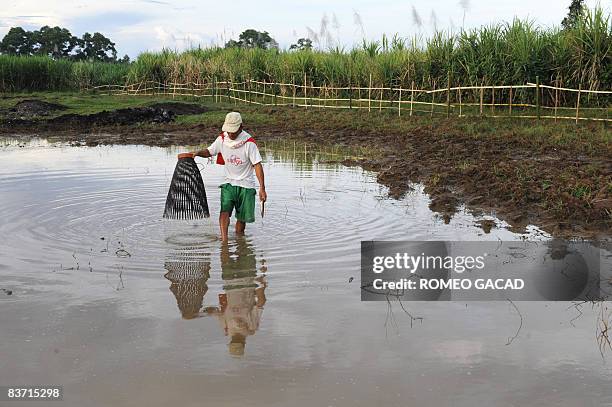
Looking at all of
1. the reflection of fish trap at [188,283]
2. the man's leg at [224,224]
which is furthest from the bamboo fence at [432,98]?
the reflection of fish trap at [188,283]

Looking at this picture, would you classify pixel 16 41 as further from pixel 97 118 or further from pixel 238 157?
pixel 238 157

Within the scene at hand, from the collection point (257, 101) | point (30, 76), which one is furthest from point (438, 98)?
point (30, 76)

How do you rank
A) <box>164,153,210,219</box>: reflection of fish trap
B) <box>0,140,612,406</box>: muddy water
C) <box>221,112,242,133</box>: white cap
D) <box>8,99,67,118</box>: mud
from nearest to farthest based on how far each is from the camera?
<box>0,140,612,406</box>: muddy water
<box>221,112,242,133</box>: white cap
<box>164,153,210,219</box>: reflection of fish trap
<box>8,99,67,118</box>: mud

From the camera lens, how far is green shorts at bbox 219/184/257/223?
714 cm

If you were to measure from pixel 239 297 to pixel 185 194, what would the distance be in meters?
2.97

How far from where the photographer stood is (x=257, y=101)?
3144 cm

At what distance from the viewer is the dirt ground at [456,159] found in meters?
8.34

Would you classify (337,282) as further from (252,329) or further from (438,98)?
(438,98)

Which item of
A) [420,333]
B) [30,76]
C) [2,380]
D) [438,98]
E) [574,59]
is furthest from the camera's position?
[30,76]

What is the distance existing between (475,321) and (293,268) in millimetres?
1925

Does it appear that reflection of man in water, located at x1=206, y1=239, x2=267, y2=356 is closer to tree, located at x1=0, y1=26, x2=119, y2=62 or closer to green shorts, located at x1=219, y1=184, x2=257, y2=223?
green shorts, located at x1=219, y1=184, x2=257, y2=223

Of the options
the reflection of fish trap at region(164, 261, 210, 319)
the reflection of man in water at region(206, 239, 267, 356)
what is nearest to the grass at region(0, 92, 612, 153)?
the reflection of man in water at region(206, 239, 267, 356)

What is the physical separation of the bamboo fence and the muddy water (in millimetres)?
12861

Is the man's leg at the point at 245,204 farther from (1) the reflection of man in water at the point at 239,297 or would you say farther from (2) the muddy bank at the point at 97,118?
(2) the muddy bank at the point at 97,118
